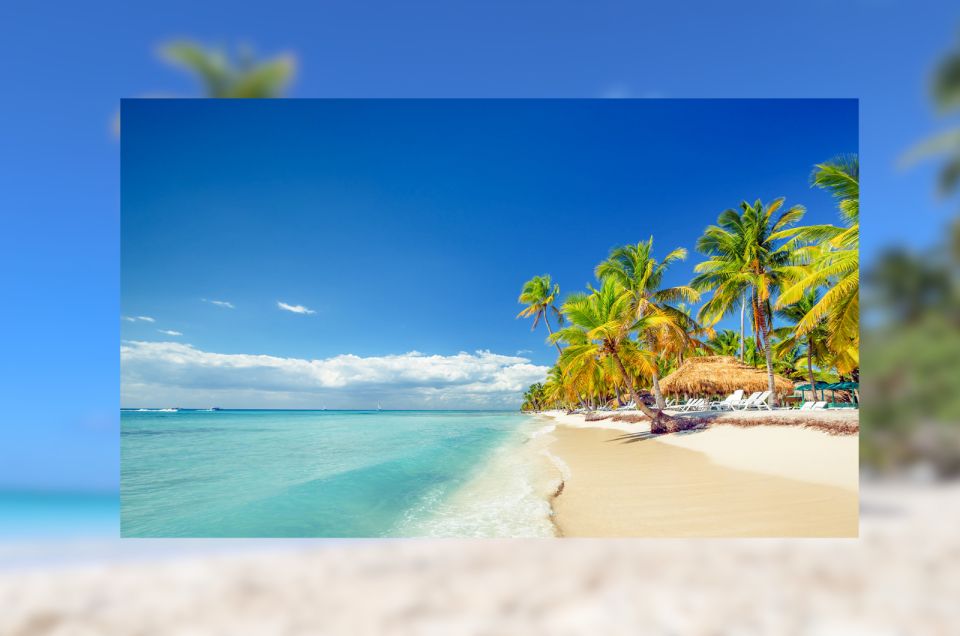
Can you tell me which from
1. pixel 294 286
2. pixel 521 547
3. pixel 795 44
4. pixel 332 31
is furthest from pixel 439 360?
pixel 795 44

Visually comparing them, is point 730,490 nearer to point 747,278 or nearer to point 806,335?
point 747,278

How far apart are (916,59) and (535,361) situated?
6.76 metres

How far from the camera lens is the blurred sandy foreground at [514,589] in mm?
2815

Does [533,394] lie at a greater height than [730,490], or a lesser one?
greater

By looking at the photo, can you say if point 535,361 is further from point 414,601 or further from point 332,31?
point 332,31

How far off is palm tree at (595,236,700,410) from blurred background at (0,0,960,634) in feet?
5.28

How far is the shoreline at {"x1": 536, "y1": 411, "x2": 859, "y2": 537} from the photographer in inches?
176

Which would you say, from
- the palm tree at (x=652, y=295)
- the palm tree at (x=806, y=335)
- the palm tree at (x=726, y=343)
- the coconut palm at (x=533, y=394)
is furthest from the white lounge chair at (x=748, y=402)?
the palm tree at (x=726, y=343)

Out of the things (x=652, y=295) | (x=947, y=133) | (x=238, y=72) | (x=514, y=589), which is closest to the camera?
(x=514, y=589)

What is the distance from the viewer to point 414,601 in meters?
3.09

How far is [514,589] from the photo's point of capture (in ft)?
10.7

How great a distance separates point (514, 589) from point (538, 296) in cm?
314

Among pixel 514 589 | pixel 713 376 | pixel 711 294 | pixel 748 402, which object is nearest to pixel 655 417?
pixel 713 376

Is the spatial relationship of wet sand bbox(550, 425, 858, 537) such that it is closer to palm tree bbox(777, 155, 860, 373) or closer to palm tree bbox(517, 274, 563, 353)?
palm tree bbox(777, 155, 860, 373)
